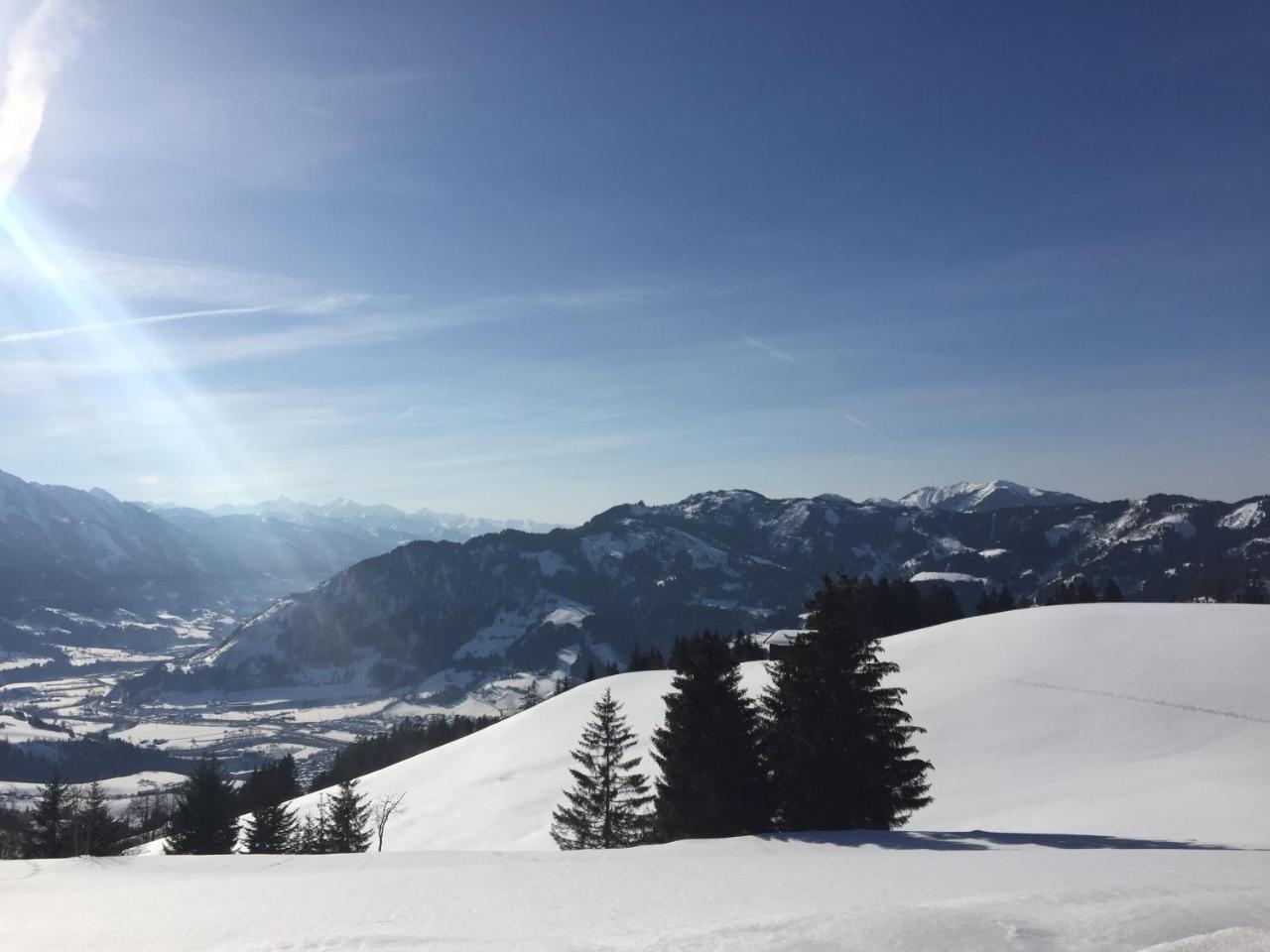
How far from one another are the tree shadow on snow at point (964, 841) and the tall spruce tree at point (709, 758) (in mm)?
4514

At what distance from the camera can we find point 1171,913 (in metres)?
9.51

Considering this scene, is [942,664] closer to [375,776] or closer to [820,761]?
[820,761]

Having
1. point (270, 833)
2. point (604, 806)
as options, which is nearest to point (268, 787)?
point (270, 833)

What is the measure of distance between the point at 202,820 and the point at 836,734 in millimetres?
45769

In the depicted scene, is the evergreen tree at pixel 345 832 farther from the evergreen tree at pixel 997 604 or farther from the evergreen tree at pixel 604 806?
the evergreen tree at pixel 997 604

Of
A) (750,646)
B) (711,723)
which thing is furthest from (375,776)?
(711,723)

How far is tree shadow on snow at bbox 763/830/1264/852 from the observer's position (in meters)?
20.7

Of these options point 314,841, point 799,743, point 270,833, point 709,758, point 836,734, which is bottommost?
point 314,841

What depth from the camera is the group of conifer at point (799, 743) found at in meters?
26.0

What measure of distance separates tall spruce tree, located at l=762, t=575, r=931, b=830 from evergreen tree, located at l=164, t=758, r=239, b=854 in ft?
139

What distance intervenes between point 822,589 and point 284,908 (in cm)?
1992

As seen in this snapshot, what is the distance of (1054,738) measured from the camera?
42875 millimetres

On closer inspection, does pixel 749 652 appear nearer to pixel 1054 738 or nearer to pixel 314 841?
pixel 1054 738

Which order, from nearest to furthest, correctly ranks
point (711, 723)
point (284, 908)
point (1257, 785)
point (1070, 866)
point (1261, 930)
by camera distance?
point (1261, 930) → point (284, 908) → point (1070, 866) → point (711, 723) → point (1257, 785)
